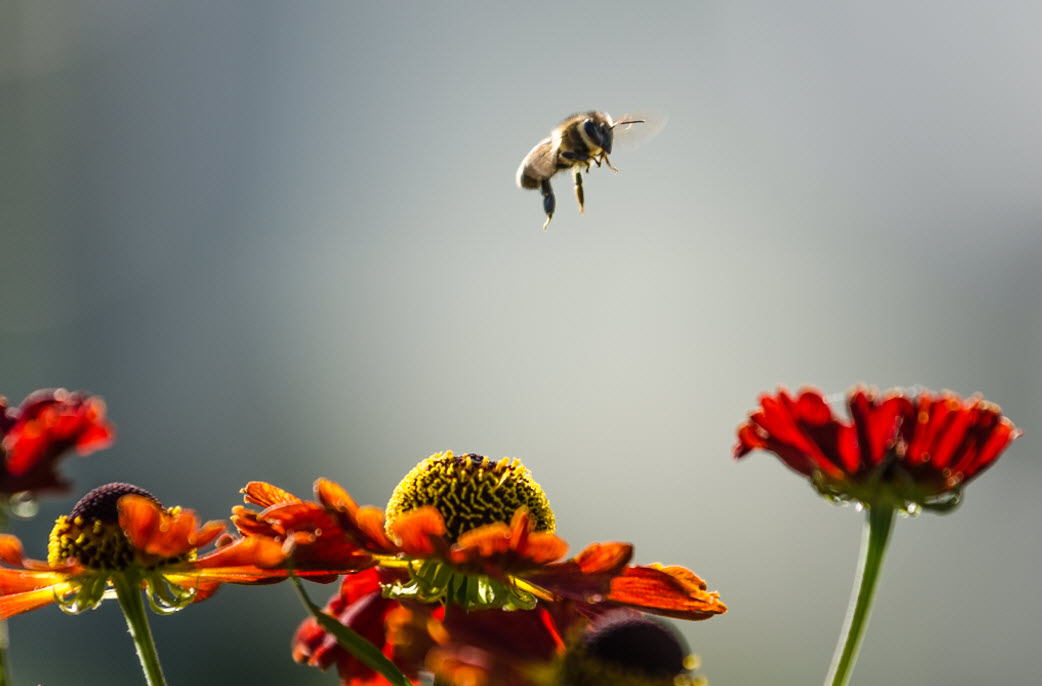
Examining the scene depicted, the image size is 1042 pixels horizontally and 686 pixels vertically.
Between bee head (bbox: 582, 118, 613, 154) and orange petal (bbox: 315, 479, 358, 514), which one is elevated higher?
bee head (bbox: 582, 118, 613, 154)

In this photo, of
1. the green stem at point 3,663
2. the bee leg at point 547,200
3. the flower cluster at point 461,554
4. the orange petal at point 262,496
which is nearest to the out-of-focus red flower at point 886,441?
the flower cluster at point 461,554

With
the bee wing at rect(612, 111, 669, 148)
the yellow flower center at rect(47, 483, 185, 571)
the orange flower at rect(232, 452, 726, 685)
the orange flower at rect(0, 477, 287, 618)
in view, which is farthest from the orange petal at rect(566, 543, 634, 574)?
the bee wing at rect(612, 111, 669, 148)

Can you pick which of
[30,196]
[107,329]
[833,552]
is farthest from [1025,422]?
[30,196]

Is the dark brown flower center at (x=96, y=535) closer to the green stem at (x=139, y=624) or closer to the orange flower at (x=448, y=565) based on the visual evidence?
the green stem at (x=139, y=624)

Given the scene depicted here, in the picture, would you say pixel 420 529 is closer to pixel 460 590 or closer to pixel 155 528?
pixel 460 590

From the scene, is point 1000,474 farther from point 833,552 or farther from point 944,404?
point 944,404

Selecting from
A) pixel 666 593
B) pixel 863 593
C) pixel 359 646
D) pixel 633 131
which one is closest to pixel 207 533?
pixel 359 646

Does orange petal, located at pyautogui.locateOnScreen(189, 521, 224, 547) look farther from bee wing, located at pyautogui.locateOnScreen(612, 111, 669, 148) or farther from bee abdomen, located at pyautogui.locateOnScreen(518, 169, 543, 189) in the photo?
bee wing, located at pyautogui.locateOnScreen(612, 111, 669, 148)
